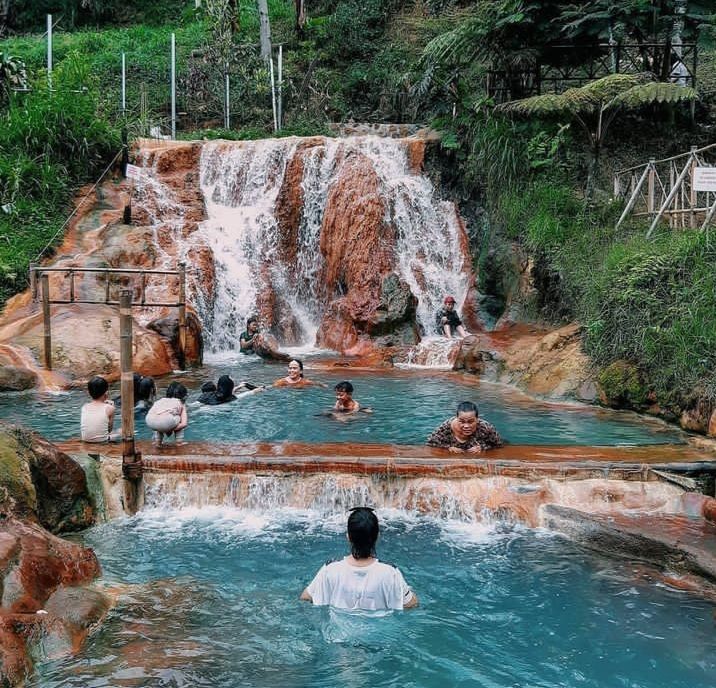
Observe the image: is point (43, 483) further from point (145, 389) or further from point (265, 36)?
point (265, 36)

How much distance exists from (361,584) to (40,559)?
2452mm

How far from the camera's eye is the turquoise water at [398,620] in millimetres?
4996

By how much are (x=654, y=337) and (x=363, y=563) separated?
7427mm

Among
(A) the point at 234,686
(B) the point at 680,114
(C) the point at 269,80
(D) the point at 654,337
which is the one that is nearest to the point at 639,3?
(B) the point at 680,114

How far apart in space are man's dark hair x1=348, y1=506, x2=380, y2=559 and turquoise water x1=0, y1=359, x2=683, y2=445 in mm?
4812

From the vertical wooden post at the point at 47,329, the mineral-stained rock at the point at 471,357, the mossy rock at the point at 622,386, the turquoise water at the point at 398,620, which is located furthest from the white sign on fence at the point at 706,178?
the vertical wooden post at the point at 47,329

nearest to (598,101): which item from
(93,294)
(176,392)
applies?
(93,294)

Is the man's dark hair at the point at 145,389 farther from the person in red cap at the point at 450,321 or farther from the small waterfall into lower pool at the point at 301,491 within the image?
the person in red cap at the point at 450,321

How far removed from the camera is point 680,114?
18188 millimetres

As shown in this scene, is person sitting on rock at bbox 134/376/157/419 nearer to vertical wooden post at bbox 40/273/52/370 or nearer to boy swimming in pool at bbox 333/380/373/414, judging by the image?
boy swimming in pool at bbox 333/380/373/414

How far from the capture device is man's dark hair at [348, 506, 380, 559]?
478 cm

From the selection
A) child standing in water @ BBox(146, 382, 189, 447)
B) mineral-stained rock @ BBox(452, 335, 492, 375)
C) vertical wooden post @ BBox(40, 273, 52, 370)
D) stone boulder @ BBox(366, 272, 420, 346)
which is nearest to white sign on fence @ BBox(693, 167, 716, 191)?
mineral-stained rock @ BBox(452, 335, 492, 375)

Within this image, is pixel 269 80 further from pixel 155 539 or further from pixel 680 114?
pixel 155 539

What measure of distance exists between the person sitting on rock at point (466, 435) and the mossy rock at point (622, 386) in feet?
10.6
